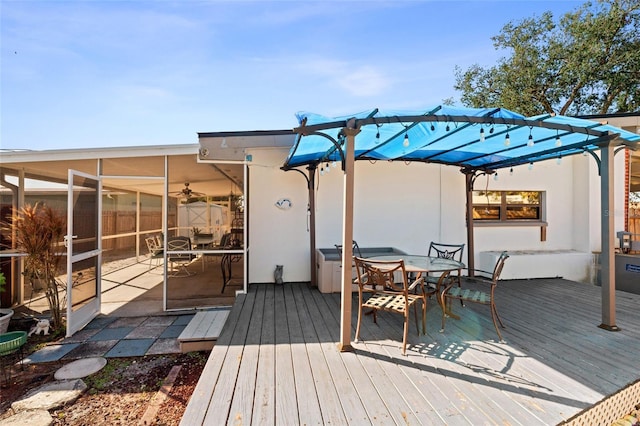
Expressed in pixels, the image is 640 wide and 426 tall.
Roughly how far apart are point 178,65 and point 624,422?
352 inches

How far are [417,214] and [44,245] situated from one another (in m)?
6.40

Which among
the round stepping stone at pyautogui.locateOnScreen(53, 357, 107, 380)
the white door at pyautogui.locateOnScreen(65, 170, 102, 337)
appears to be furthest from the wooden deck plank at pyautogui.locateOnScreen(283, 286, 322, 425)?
the white door at pyautogui.locateOnScreen(65, 170, 102, 337)

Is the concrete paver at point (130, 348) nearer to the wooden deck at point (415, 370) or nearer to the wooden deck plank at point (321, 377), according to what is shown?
the wooden deck at point (415, 370)

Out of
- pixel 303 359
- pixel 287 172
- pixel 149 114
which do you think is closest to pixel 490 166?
pixel 287 172

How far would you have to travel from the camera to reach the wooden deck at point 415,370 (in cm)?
203

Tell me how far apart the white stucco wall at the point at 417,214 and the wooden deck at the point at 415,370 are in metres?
1.96

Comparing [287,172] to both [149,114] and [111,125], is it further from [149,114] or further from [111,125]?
[111,125]

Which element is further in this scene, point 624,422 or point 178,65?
point 178,65

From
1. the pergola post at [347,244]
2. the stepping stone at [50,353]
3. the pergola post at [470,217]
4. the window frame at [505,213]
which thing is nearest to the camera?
the pergola post at [347,244]

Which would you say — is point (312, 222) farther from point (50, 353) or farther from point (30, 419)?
point (30, 419)

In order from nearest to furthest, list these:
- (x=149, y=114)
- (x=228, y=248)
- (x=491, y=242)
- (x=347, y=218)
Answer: (x=347, y=218)
(x=228, y=248)
(x=491, y=242)
(x=149, y=114)

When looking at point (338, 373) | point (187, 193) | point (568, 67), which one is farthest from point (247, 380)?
point (568, 67)

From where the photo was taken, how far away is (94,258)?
4988mm

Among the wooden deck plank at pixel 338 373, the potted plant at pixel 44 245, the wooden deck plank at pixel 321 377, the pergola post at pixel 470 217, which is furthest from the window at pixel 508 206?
the potted plant at pixel 44 245
